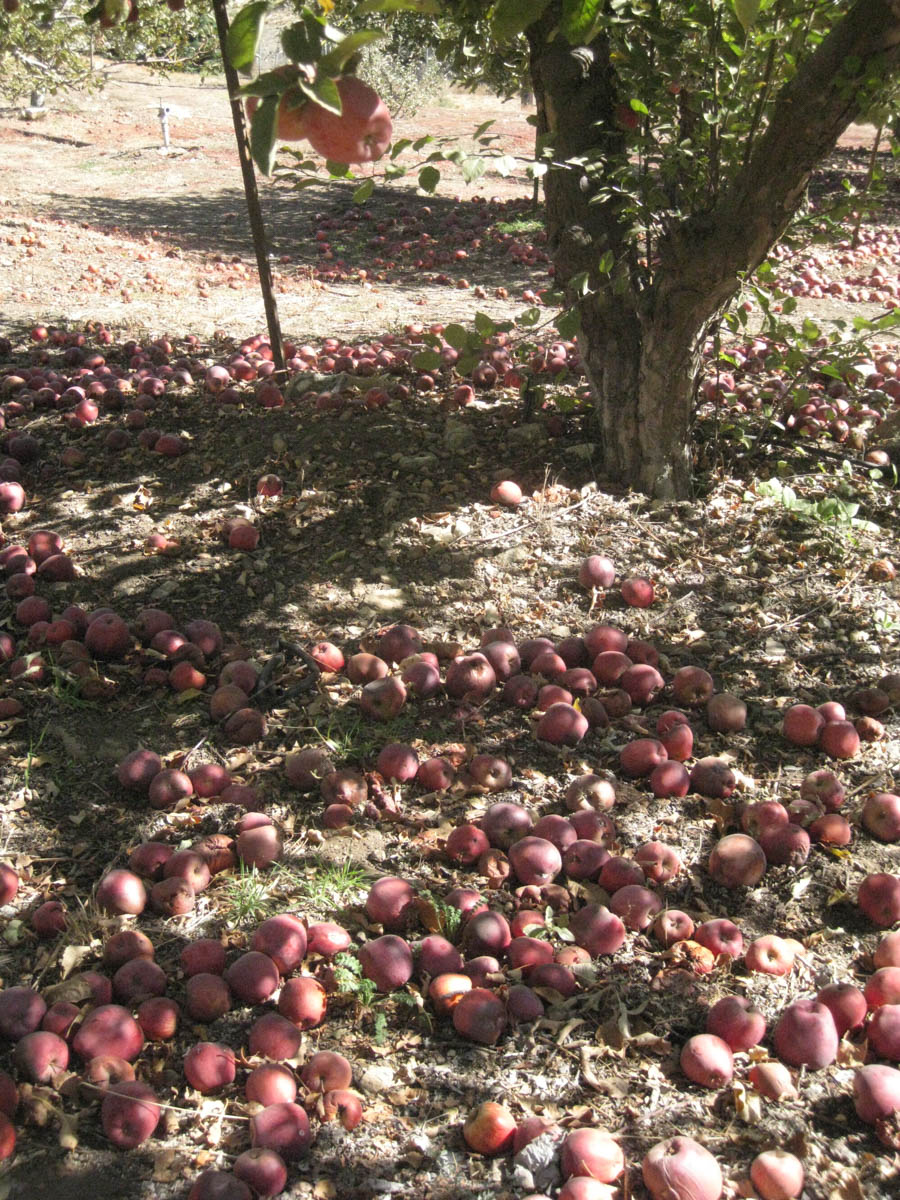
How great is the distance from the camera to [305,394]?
19.1 ft

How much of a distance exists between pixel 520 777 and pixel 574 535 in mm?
1583

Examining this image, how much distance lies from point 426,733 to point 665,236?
7.91 ft

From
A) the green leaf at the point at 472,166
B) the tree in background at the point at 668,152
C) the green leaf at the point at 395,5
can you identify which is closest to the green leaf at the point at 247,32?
the green leaf at the point at 395,5

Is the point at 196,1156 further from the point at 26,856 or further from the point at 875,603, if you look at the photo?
the point at 875,603

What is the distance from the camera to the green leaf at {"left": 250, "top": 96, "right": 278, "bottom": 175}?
3.92ft

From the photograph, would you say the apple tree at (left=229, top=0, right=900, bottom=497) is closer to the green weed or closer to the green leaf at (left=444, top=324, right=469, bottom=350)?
the green leaf at (left=444, top=324, right=469, bottom=350)

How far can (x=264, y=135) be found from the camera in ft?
3.99

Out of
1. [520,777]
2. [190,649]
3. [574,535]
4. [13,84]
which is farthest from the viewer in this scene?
[13,84]

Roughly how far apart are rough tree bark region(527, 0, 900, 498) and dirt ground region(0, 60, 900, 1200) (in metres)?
0.38

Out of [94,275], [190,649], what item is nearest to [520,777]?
[190,649]

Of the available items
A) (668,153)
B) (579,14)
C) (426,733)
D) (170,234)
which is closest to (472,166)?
(579,14)

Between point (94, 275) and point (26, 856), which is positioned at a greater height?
point (94, 275)

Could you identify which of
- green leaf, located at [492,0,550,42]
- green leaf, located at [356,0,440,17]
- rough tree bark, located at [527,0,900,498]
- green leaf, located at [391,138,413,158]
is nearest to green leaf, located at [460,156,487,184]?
green leaf, located at [391,138,413,158]

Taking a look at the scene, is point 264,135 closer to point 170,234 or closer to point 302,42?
point 302,42
